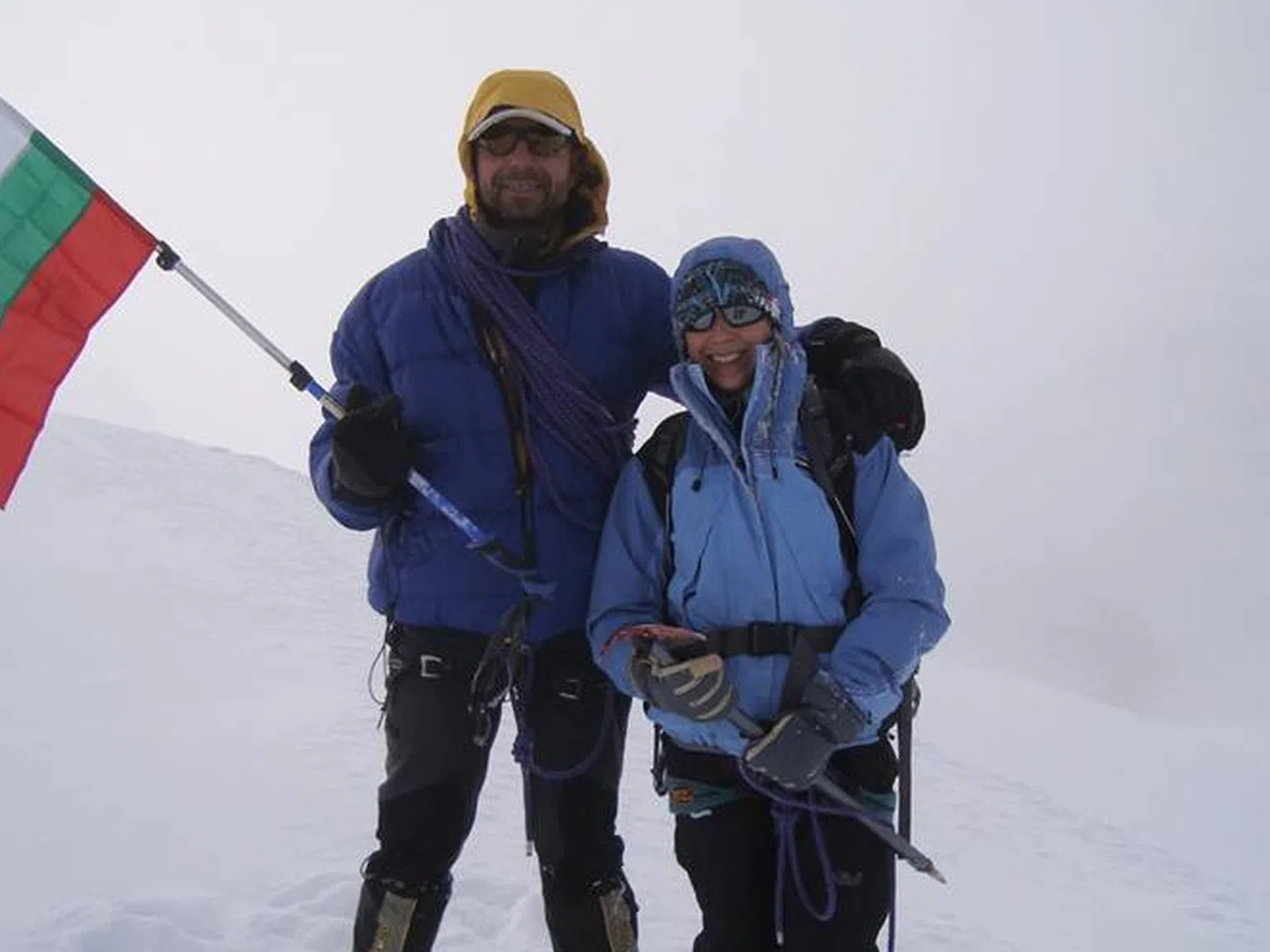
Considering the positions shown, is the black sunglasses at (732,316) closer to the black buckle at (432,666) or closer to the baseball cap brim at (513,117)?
the baseball cap brim at (513,117)

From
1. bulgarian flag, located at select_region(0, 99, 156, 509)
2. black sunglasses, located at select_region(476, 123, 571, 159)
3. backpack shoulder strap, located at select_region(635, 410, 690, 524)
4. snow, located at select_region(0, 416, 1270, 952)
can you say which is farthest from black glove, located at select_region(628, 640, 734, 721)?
snow, located at select_region(0, 416, 1270, 952)

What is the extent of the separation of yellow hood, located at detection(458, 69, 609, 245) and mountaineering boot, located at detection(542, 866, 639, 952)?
2.10 meters

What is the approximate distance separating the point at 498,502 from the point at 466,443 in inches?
8.6

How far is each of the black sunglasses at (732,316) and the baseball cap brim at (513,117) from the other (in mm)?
796

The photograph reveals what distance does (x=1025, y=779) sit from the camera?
13.0 metres

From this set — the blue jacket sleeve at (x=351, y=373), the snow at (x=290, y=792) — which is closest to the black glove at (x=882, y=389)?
the blue jacket sleeve at (x=351, y=373)

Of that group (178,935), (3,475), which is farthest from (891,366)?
(178,935)

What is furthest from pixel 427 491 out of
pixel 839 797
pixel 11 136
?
pixel 11 136

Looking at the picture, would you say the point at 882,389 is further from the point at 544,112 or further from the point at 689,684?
the point at 544,112

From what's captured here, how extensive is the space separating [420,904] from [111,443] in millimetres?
21274

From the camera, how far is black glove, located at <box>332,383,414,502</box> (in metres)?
3.15

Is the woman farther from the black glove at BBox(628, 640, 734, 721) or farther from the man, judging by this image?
the man

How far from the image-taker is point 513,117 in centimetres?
336

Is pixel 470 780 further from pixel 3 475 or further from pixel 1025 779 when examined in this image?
pixel 1025 779
